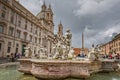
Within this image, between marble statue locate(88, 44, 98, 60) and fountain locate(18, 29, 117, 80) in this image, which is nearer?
fountain locate(18, 29, 117, 80)

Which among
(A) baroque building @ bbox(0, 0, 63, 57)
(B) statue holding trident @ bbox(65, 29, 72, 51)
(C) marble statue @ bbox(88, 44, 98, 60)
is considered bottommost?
(C) marble statue @ bbox(88, 44, 98, 60)

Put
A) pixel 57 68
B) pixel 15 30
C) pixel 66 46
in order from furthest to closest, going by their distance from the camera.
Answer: pixel 15 30, pixel 66 46, pixel 57 68

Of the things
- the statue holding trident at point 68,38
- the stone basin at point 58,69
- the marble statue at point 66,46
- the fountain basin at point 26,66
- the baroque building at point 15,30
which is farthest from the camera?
the baroque building at point 15,30

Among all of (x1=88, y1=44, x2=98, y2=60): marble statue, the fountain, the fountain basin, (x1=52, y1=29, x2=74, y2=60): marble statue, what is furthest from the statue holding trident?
the fountain basin

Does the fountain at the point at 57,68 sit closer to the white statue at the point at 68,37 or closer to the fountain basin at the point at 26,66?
the fountain basin at the point at 26,66

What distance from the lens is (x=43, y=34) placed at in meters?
51.2

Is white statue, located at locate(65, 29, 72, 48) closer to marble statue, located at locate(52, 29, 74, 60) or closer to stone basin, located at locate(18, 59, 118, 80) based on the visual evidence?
marble statue, located at locate(52, 29, 74, 60)

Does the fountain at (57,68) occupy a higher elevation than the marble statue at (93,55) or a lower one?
lower

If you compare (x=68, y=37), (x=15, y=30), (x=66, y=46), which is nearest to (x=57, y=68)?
(x=66, y=46)

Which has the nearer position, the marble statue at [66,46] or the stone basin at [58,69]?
the stone basin at [58,69]

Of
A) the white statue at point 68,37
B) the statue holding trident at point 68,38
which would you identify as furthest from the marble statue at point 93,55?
the white statue at point 68,37

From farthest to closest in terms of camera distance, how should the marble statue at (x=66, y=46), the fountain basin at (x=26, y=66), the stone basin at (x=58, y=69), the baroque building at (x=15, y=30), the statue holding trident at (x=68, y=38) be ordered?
the baroque building at (x=15, y=30)
the statue holding trident at (x=68, y=38)
the marble statue at (x=66, y=46)
the fountain basin at (x=26, y=66)
the stone basin at (x=58, y=69)

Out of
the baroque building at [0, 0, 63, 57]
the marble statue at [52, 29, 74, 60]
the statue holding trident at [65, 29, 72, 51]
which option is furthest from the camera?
the baroque building at [0, 0, 63, 57]

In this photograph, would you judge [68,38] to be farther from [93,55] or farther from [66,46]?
[93,55]
